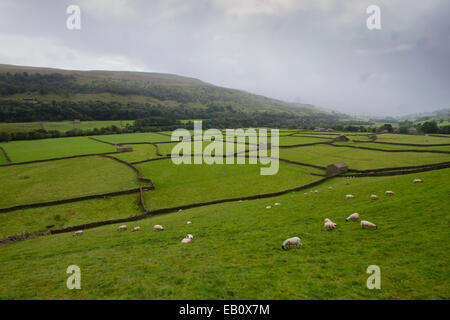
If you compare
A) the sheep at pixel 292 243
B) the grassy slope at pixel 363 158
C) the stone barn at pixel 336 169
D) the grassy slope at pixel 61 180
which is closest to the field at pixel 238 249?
the sheep at pixel 292 243

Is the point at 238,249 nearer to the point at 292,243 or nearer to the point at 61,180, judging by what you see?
the point at 292,243

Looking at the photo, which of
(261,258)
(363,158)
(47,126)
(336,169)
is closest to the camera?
(261,258)

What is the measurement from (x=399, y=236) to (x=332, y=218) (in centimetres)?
356

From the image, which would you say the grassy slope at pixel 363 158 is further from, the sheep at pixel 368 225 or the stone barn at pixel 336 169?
the sheep at pixel 368 225

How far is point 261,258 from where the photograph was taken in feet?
29.6

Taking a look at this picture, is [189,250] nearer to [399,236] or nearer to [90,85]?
[399,236]

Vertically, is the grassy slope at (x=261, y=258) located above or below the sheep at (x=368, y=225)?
below

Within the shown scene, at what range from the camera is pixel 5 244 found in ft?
50.9

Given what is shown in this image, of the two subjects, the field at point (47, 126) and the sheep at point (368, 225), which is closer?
the sheep at point (368, 225)

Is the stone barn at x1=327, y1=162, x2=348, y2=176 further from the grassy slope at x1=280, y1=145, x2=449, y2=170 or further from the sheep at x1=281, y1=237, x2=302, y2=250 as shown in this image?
the sheep at x1=281, y1=237, x2=302, y2=250

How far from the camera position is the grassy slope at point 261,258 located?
681 centimetres

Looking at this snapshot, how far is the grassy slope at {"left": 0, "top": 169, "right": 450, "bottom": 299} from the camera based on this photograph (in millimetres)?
6809

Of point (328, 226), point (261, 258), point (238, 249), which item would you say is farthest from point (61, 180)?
point (328, 226)

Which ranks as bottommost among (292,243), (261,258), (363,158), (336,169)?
(261,258)
